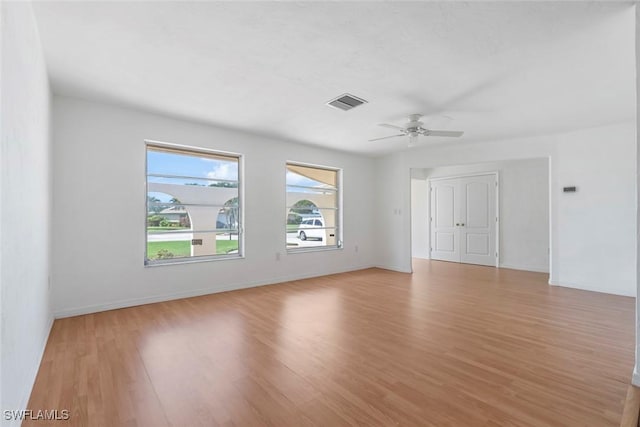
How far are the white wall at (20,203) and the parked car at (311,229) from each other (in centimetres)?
403

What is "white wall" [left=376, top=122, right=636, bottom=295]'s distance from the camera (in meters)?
4.42

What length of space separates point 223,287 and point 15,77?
3.66 metres

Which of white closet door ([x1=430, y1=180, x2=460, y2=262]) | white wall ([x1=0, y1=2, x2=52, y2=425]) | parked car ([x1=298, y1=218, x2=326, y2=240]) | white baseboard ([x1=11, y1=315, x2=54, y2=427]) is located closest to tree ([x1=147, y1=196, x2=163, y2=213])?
white wall ([x1=0, y1=2, x2=52, y2=425])

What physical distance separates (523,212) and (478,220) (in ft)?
3.19

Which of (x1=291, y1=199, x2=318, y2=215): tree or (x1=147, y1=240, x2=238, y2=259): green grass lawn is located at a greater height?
(x1=291, y1=199, x2=318, y2=215): tree

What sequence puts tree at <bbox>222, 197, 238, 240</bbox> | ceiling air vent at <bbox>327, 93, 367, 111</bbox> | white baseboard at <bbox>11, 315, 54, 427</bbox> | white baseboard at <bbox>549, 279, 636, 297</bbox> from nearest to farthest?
white baseboard at <bbox>11, 315, 54, 427</bbox> < ceiling air vent at <bbox>327, 93, 367, 111</bbox> < white baseboard at <bbox>549, 279, 636, 297</bbox> < tree at <bbox>222, 197, 238, 240</bbox>

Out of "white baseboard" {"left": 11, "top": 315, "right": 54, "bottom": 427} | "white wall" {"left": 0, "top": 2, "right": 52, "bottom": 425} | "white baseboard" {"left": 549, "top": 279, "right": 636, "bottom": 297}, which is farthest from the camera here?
"white baseboard" {"left": 549, "top": 279, "right": 636, "bottom": 297}

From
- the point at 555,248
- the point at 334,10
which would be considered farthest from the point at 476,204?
the point at 334,10

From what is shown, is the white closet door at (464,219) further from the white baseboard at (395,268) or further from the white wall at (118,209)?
the white wall at (118,209)

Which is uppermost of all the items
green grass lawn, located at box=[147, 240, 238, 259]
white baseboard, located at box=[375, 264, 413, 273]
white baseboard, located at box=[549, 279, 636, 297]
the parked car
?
the parked car

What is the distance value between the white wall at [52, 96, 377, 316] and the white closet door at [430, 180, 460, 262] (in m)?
5.25

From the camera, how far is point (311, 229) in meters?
6.15

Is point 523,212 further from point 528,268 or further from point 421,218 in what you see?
point 421,218

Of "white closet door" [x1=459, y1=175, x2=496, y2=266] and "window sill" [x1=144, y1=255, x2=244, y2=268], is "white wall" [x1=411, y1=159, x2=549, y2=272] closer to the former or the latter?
"white closet door" [x1=459, y1=175, x2=496, y2=266]
